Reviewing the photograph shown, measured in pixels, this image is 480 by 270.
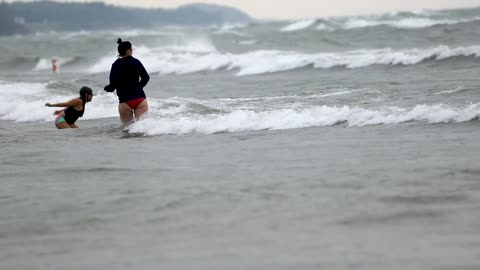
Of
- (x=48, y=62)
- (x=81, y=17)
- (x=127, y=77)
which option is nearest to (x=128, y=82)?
(x=127, y=77)

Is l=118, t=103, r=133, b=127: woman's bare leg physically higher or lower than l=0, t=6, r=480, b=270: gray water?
higher

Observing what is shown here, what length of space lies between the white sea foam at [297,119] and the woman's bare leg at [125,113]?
0.56 feet

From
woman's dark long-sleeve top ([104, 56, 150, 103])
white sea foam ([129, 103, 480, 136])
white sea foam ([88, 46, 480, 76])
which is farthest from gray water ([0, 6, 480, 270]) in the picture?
white sea foam ([88, 46, 480, 76])

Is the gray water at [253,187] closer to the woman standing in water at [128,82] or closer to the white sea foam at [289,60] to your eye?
the woman standing in water at [128,82]

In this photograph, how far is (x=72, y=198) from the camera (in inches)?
241

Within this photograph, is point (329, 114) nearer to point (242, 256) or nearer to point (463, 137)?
point (463, 137)

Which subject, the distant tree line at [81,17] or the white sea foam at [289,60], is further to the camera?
the distant tree line at [81,17]

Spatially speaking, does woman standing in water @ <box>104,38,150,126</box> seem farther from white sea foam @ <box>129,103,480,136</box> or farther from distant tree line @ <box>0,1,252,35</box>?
distant tree line @ <box>0,1,252,35</box>

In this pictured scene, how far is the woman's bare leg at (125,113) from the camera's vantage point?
34.6ft

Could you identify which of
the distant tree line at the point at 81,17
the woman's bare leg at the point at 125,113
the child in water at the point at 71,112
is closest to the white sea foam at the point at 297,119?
the woman's bare leg at the point at 125,113

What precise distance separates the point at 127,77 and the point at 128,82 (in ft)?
0.31

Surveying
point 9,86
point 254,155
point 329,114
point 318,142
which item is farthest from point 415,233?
point 9,86

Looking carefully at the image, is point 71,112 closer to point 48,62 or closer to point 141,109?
point 141,109

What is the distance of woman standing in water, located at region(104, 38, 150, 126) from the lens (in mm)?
10047
